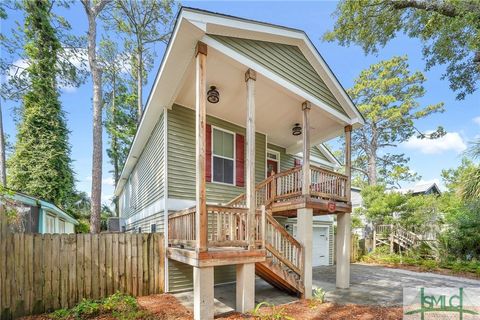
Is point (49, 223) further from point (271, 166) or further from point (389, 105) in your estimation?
point (389, 105)

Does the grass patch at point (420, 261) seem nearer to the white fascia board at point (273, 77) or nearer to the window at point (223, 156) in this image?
the white fascia board at point (273, 77)

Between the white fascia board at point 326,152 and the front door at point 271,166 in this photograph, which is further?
the white fascia board at point 326,152

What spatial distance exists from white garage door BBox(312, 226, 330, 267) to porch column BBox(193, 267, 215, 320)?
8.80 metres

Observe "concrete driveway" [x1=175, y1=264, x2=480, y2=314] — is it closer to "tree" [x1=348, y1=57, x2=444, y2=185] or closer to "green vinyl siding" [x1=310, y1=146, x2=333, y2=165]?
"green vinyl siding" [x1=310, y1=146, x2=333, y2=165]

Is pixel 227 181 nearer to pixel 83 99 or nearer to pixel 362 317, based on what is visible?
pixel 362 317

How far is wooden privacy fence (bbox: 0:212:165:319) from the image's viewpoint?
5.06 m

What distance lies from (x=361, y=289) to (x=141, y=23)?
1840cm

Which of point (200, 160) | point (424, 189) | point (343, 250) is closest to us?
point (200, 160)

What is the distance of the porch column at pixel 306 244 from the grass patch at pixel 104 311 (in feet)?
12.2

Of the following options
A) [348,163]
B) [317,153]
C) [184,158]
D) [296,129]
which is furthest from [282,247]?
[317,153]

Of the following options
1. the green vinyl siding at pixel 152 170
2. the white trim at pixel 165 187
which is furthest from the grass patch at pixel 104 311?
the green vinyl siding at pixel 152 170

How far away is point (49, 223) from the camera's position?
11.3 meters

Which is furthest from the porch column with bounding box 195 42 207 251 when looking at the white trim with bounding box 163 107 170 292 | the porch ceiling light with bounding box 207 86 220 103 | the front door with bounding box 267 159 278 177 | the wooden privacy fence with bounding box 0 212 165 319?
the front door with bounding box 267 159 278 177

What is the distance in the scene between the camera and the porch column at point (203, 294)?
4.67 m
